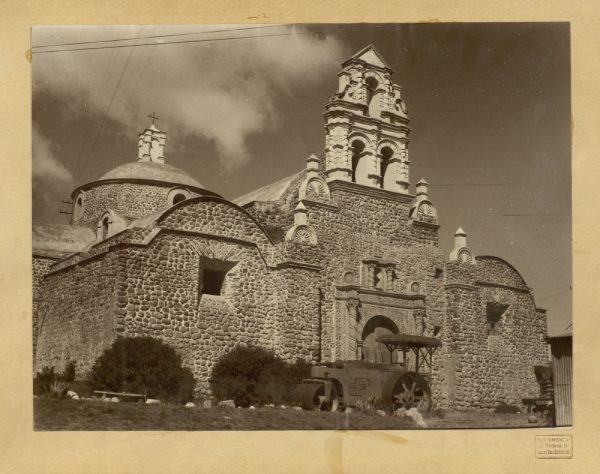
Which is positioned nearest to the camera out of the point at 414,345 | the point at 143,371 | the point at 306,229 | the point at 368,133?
the point at 143,371

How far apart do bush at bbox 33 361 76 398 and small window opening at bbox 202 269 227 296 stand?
2933 millimetres

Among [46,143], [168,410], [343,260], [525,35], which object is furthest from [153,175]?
[525,35]

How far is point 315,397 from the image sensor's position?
13164 mm

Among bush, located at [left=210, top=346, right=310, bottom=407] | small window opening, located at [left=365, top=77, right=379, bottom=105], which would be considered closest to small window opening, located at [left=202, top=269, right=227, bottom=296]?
bush, located at [left=210, top=346, right=310, bottom=407]

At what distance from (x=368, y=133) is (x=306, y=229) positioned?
7.04ft

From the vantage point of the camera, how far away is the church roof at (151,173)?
45.0ft

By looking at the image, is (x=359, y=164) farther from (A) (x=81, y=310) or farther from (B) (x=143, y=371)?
(B) (x=143, y=371)

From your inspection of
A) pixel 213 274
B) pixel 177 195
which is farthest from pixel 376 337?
pixel 177 195

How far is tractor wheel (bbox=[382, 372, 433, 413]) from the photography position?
43.9 feet

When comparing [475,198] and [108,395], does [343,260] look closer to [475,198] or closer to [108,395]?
[475,198]

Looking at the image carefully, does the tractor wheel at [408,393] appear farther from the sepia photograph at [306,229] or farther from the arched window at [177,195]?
the arched window at [177,195]

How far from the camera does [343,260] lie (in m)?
15.3

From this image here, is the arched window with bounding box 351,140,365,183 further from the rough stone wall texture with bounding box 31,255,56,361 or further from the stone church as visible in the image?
the rough stone wall texture with bounding box 31,255,56,361

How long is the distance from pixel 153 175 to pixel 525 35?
7615mm
